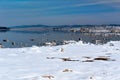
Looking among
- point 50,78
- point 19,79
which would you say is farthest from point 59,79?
point 19,79

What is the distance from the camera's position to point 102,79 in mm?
14102

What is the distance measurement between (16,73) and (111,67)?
16.0ft

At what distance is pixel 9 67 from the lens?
17.3m

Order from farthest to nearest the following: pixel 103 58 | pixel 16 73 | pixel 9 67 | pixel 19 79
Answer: pixel 103 58
pixel 9 67
pixel 16 73
pixel 19 79

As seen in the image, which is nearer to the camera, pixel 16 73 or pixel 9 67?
pixel 16 73

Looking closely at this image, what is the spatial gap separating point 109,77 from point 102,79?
21.3 inches

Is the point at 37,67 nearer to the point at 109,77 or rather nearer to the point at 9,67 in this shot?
the point at 9,67

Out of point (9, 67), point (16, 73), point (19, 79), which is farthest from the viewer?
point (9, 67)

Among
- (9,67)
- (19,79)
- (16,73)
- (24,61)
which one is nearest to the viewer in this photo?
→ (19,79)

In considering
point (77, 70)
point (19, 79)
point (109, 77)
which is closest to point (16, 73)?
point (19, 79)

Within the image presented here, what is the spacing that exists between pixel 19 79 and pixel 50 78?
3.96 feet

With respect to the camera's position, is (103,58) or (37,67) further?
(103,58)

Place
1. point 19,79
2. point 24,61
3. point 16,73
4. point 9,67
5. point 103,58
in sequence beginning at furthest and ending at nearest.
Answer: point 103,58, point 24,61, point 9,67, point 16,73, point 19,79

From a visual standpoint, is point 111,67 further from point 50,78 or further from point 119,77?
point 50,78
